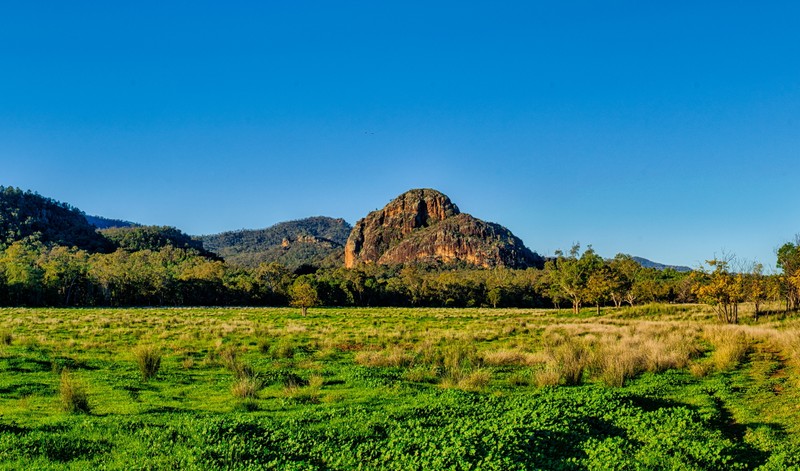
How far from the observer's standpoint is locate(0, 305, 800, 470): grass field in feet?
27.8

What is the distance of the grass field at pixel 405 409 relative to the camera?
848 cm

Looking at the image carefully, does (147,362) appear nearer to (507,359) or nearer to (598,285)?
(507,359)

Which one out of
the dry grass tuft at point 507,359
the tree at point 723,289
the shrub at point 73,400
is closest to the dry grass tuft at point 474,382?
the dry grass tuft at point 507,359

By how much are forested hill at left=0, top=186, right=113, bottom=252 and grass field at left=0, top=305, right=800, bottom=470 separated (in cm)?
16463

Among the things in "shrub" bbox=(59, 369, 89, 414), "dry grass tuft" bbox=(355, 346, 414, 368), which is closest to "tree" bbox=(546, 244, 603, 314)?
"dry grass tuft" bbox=(355, 346, 414, 368)

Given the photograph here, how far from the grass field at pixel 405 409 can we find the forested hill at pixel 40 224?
165m

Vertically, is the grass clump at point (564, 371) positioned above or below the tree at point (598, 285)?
below

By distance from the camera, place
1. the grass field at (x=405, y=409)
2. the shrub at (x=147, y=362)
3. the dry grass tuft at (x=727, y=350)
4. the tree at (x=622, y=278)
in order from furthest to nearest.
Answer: the tree at (x=622, y=278) → the dry grass tuft at (x=727, y=350) → the shrub at (x=147, y=362) → the grass field at (x=405, y=409)

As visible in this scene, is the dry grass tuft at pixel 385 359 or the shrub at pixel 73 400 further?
the dry grass tuft at pixel 385 359

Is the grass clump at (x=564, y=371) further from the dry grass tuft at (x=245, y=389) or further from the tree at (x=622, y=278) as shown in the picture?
the tree at (x=622, y=278)

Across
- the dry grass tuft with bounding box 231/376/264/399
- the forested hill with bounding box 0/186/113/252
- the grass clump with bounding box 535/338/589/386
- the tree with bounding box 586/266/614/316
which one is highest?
the forested hill with bounding box 0/186/113/252

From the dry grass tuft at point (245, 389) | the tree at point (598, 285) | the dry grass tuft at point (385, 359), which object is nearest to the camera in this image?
the dry grass tuft at point (245, 389)

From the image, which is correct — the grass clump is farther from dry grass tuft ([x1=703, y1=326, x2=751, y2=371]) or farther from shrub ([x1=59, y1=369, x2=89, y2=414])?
shrub ([x1=59, y1=369, x2=89, y2=414])

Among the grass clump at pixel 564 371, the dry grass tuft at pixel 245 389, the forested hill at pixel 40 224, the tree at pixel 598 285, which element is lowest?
the dry grass tuft at pixel 245 389
